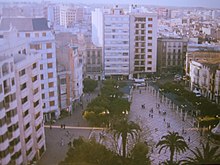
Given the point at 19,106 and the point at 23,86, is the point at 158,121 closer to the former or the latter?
the point at 23,86

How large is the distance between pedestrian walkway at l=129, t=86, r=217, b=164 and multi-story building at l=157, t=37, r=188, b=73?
5963 mm

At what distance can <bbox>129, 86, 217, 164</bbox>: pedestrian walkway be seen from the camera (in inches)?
530

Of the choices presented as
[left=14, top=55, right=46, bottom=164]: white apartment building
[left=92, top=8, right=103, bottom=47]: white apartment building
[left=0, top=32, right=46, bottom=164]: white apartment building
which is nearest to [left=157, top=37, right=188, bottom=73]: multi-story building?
[left=92, top=8, right=103, bottom=47]: white apartment building

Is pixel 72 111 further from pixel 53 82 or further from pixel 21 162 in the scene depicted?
pixel 21 162

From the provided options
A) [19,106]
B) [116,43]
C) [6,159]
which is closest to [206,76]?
[116,43]

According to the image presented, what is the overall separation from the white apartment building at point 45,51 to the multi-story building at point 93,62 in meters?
9.43

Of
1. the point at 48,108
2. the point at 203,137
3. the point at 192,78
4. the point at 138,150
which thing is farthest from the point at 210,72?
the point at 138,150

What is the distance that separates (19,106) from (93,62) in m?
16.2

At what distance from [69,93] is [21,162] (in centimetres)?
746

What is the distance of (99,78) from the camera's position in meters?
26.9

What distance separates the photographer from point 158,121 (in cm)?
1688

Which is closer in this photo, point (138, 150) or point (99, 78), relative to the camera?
point (138, 150)

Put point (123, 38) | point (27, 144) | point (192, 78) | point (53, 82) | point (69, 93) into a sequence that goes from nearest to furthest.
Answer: point (27, 144), point (53, 82), point (69, 93), point (192, 78), point (123, 38)

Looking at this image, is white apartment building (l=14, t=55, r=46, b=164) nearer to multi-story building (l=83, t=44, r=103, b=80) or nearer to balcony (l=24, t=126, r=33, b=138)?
balcony (l=24, t=126, r=33, b=138)
